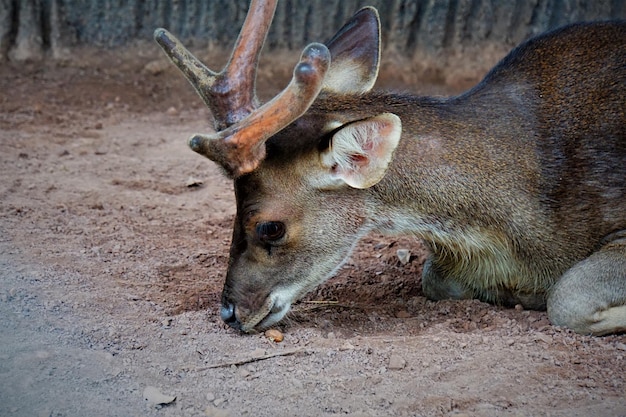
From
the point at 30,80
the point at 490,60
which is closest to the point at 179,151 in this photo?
the point at 30,80

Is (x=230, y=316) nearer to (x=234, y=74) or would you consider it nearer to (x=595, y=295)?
(x=234, y=74)

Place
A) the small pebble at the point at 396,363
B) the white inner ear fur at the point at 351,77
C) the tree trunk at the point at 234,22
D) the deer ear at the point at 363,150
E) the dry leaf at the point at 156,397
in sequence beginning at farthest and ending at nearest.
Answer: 1. the tree trunk at the point at 234,22
2. the white inner ear fur at the point at 351,77
3. the deer ear at the point at 363,150
4. the small pebble at the point at 396,363
5. the dry leaf at the point at 156,397

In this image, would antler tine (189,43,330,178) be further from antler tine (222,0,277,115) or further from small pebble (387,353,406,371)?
small pebble (387,353,406,371)

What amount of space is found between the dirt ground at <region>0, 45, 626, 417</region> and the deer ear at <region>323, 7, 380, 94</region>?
1.21 metres

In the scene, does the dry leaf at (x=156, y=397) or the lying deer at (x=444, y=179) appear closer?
the dry leaf at (x=156, y=397)

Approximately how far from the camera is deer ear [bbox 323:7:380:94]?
542 centimetres

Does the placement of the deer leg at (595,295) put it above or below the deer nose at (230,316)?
above

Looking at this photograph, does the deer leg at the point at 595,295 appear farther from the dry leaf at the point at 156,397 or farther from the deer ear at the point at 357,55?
the dry leaf at the point at 156,397

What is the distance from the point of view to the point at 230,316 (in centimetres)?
482

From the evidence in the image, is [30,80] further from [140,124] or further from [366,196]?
[366,196]

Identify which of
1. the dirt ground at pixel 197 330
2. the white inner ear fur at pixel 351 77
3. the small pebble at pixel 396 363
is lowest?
the dirt ground at pixel 197 330

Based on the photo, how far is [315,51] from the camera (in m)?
4.28

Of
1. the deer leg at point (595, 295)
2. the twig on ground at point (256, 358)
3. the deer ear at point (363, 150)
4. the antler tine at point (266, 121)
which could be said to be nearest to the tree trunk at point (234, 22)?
the deer leg at point (595, 295)

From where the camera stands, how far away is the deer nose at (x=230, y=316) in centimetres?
482
